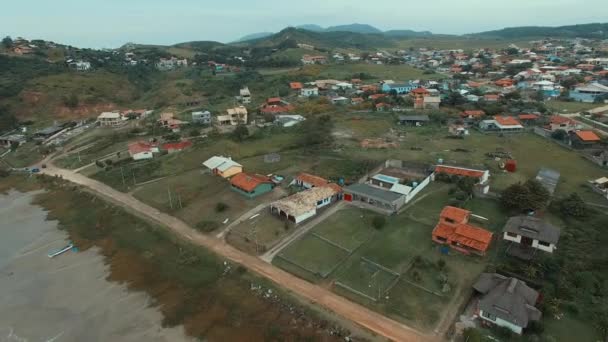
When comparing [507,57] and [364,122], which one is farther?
[507,57]

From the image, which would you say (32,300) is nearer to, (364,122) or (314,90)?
(364,122)

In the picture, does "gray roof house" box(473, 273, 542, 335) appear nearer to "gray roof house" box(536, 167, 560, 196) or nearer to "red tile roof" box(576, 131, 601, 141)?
"gray roof house" box(536, 167, 560, 196)

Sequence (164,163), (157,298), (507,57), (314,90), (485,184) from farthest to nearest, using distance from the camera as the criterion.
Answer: (507,57), (314,90), (164,163), (485,184), (157,298)

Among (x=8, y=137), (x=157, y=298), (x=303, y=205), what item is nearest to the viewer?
(x=157, y=298)

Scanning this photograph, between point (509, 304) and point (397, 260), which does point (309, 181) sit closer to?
point (397, 260)

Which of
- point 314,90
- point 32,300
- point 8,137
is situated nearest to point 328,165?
point 32,300

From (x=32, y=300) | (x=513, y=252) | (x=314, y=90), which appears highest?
(x=314, y=90)

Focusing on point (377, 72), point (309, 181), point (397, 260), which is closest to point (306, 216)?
point (309, 181)
